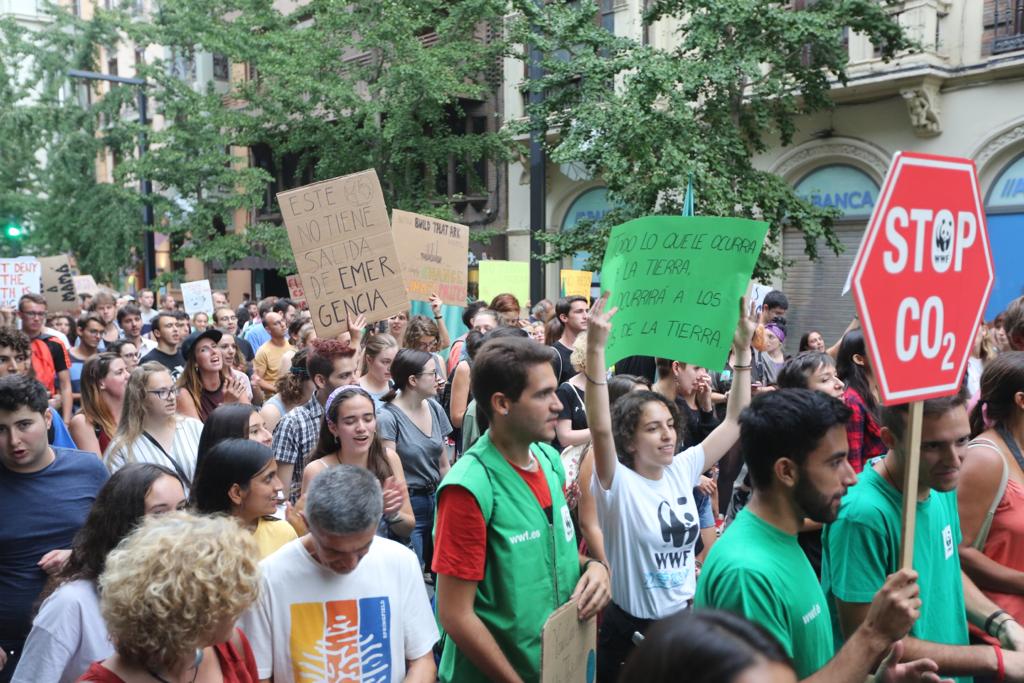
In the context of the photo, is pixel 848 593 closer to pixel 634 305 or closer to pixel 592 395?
pixel 592 395

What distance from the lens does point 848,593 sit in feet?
8.51

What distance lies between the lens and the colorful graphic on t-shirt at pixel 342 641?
2.70 metres

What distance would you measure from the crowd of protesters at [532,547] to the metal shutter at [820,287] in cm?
1240

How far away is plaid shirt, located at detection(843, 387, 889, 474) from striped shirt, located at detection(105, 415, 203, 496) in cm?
337

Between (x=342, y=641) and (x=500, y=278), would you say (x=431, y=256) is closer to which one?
(x=500, y=278)

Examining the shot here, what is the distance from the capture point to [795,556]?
241cm

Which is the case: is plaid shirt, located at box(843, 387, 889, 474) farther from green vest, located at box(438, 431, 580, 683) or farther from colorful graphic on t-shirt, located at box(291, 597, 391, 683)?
colorful graphic on t-shirt, located at box(291, 597, 391, 683)

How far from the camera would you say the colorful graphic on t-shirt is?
2701 millimetres

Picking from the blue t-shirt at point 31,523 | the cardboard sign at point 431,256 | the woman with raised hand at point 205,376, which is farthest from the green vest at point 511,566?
the cardboard sign at point 431,256

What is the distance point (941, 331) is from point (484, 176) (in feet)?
69.0

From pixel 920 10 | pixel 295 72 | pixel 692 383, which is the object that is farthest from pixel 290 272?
pixel 692 383

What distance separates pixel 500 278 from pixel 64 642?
29.7ft

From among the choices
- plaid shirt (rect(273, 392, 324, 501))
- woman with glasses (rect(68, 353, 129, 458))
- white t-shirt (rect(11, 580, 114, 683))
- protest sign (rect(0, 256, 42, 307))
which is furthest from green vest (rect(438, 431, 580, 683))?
protest sign (rect(0, 256, 42, 307))

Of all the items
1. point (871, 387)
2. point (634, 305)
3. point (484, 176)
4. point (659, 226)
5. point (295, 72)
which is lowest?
point (871, 387)
